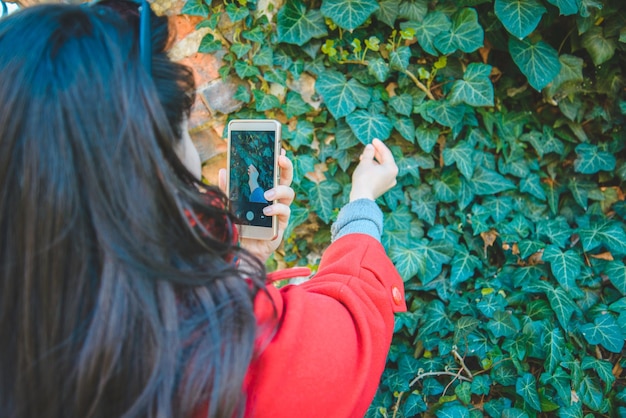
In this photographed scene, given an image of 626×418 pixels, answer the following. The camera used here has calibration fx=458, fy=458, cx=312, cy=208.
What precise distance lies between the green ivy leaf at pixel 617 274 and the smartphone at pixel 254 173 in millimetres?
1140

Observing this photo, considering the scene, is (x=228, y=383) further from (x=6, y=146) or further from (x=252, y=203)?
(x=252, y=203)

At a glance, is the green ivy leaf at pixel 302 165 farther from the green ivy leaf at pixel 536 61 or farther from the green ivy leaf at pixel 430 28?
the green ivy leaf at pixel 536 61

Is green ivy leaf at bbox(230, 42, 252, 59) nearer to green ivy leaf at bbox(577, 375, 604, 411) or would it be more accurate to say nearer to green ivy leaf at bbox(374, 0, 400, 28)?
green ivy leaf at bbox(374, 0, 400, 28)

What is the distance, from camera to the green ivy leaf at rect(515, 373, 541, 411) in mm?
1387

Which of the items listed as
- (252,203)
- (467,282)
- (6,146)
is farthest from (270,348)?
(467,282)

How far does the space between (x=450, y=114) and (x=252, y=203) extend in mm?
852

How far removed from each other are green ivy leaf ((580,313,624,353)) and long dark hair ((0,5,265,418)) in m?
1.28

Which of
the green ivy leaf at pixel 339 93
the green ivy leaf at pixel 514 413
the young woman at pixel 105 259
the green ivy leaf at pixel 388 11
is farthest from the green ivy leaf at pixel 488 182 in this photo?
the young woman at pixel 105 259

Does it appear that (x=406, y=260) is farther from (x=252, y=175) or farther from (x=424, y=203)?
(x=252, y=175)

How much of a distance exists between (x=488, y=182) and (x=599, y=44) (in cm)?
55

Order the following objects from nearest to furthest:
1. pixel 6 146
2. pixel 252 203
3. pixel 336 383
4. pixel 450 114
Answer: pixel 6 146 < pixel 336 383 < pixel 252 203 < pixel 450 114

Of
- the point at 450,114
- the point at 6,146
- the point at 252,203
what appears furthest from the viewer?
the point at 450,114

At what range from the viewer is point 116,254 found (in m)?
0.53

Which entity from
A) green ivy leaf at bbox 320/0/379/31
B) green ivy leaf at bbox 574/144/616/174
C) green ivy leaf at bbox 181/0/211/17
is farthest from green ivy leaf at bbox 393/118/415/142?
green ivy leaf at bbox 181/0/211/17
